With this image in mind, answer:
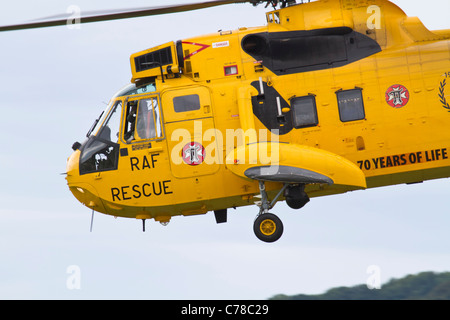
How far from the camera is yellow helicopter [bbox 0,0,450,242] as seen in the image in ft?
44.8

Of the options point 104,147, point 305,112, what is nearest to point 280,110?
point 305,112

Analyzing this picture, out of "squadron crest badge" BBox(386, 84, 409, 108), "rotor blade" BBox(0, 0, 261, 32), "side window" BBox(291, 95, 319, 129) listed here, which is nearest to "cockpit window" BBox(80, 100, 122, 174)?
"rotor blade" BBox(0, 0, 261, 32)

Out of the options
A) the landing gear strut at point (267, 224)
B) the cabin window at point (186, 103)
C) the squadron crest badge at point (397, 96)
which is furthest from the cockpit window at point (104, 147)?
the squadron crest badge at point (397, 96)

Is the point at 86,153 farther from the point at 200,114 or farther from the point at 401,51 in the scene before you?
the point at 401,51

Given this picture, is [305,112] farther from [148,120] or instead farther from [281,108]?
[148,120]

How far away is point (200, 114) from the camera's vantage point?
45.4ft

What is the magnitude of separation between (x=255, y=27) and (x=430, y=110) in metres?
3.41

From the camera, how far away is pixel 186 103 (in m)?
13.9

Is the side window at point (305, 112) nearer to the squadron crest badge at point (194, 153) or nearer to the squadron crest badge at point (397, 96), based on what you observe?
the squadron crest badge at point (397, 96)

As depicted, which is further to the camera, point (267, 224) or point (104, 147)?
point (104, 147)

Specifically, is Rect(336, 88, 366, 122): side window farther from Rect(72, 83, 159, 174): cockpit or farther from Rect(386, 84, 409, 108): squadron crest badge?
Rect(72, 83, 159, 174): cockpit

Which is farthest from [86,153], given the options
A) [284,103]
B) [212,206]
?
[284,103]

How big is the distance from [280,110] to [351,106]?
1.23m

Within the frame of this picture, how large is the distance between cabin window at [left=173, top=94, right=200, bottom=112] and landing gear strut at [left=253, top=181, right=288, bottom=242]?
80.7 inches
